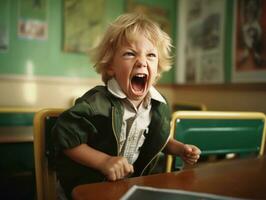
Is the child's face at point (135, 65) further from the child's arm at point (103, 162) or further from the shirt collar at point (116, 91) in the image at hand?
the child's arm at point (103, 162)

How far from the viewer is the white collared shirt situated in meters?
0.81

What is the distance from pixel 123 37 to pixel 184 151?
356mm

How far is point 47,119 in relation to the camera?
0.81 metres

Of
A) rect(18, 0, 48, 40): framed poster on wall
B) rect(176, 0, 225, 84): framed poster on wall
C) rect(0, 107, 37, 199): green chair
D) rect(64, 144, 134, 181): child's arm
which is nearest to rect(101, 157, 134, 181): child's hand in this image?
rect(64, 144, 134, 181): child's arm

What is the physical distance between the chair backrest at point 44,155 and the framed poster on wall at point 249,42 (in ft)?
5.10

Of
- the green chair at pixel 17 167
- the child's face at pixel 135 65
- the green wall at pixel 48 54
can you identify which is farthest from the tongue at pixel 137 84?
the green wall at pixel 48 54

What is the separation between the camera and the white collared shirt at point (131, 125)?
81cm

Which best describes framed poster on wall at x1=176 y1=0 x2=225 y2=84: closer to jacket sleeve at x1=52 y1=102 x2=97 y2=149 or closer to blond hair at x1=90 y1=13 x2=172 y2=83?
blond hair at x1=90 y1=13 x2=172 y2=83

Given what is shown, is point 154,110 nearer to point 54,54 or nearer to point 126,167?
point 126,167

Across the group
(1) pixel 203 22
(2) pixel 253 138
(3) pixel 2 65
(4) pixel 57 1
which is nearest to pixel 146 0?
(1) pixel 203 22

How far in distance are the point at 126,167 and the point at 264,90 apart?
156cm

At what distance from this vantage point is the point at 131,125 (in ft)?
2.72

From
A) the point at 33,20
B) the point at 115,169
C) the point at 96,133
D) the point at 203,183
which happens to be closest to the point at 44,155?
the point at 96,133

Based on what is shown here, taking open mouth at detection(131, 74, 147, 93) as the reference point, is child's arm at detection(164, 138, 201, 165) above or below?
below
